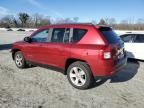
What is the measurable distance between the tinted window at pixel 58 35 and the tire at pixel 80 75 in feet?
2.99

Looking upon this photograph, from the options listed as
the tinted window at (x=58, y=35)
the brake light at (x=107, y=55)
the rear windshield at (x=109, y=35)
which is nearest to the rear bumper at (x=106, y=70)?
the brake light at (x=107, y=55)

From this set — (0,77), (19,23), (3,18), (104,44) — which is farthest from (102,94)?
(3,18)

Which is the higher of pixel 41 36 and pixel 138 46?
pixel 41 36

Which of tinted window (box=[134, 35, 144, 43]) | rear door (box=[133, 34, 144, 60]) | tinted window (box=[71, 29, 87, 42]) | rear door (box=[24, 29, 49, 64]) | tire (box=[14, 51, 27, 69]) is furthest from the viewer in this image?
tinted window (box=[134, 35, 144, 43])

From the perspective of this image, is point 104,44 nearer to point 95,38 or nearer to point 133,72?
point 95,38

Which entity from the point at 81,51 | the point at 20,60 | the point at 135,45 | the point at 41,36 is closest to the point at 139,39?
the point at 135,45

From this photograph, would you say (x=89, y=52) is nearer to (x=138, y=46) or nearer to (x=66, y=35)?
(x=66, y=35)

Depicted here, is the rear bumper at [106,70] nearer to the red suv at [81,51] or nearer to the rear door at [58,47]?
the red suv at [81,51]

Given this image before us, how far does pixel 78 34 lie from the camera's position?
5570mm

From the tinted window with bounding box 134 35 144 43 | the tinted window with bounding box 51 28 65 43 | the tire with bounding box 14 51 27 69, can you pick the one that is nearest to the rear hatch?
the tinted window with bounding box 51 28 65 43

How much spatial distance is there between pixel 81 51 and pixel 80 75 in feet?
2.41

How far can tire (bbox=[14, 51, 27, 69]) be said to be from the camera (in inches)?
299

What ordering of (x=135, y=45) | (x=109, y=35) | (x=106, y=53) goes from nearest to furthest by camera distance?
1. (x=106, y=53)
2. (x=109, y=35)
3. (x=135, y=45)

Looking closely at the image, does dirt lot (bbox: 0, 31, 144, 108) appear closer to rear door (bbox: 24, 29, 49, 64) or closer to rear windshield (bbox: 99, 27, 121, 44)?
rear door (bbox: 24, 29, 49, 64)
